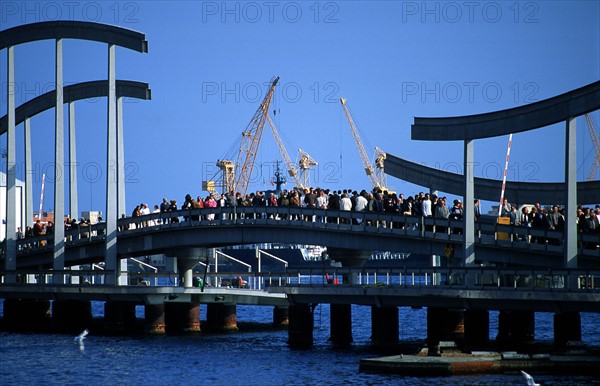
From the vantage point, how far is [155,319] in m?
62.7

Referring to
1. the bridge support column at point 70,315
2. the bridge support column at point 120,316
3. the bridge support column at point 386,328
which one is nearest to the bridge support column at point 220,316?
the bridge support column at point 120,316

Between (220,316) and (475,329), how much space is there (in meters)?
17.6

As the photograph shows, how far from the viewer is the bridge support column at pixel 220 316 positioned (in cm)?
6700

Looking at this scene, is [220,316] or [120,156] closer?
[220,316]

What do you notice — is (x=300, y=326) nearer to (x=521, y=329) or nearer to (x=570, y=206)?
(x=521, y=329)

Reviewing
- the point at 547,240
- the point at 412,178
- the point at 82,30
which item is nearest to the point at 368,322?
the point at 412,178

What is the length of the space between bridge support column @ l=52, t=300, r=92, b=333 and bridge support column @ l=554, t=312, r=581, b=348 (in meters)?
28.5

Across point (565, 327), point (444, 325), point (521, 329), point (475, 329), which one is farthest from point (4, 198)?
point (565, 327)

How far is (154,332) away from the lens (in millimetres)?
62438

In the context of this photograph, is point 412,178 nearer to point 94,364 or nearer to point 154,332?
point 154,332

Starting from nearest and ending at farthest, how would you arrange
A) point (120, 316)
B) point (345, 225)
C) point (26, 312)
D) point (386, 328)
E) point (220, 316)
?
point (386, 328), point (345, 225), point (120, 316), point (220, 316), point (26, 312)

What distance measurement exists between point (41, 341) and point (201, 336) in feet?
23.5

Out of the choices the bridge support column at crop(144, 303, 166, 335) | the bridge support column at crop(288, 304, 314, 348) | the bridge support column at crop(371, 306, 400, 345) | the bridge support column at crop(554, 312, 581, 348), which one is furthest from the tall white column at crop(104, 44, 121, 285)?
the bridge support column at crop(554, 312, 581, 348)

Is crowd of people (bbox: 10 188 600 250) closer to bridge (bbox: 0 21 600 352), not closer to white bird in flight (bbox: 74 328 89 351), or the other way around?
bridge (bbox: 0 21 600 352)
